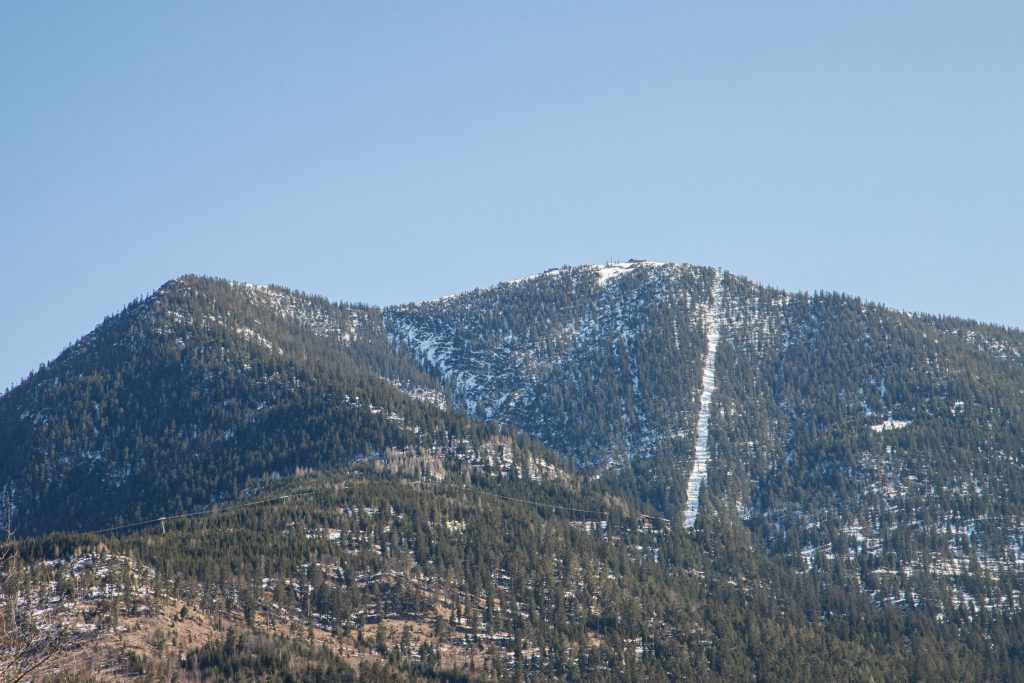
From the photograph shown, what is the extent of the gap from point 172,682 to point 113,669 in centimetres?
886

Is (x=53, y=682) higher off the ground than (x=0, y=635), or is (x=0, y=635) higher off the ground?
(x=0, y=635)

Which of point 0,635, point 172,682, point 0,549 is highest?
point 0,549

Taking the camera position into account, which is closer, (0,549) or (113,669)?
(0,549)

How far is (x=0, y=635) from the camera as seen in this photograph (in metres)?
61.7

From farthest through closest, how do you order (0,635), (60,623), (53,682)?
(60,623)
(53,682)
(0,635)

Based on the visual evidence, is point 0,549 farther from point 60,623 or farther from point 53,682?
point 60,623

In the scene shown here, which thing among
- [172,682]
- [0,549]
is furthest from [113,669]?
[0,549]

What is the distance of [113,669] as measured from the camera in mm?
199125

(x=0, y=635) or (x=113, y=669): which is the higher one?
(x=0, y=635)

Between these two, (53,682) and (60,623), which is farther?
(60,623)

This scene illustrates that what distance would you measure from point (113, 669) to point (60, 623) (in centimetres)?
1035

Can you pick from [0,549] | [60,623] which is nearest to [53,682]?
[60,623]

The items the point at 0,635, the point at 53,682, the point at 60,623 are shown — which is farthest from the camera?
the point at 60,623

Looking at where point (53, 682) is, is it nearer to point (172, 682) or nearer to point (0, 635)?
point (172, 682)
